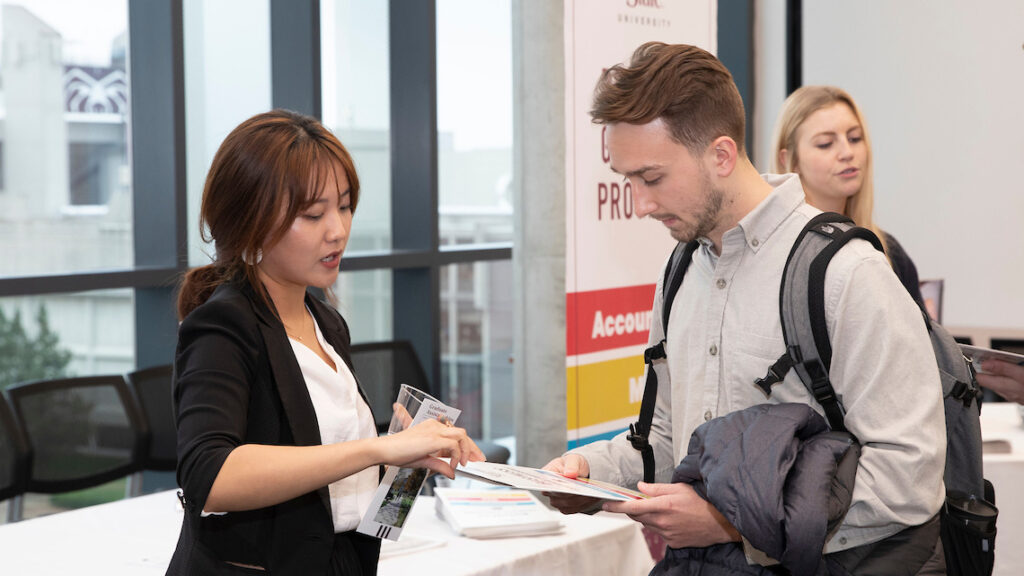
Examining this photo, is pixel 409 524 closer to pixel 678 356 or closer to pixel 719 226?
pixel 678 356

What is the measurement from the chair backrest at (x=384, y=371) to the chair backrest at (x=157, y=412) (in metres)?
0.78

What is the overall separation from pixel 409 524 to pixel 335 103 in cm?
344

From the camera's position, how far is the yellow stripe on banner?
315cm

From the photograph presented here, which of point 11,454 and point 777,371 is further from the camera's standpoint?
point 11,454

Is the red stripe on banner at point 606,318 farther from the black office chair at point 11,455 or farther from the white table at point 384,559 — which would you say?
the black office chair at point 11,455

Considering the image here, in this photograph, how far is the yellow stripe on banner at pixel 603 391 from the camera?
3148 millimetres

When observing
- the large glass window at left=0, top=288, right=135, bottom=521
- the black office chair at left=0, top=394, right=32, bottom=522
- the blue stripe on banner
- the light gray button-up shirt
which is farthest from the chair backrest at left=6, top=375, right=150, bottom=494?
the light gray button-up shirt

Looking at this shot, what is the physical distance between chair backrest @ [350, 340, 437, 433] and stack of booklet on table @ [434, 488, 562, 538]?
159 centimetres

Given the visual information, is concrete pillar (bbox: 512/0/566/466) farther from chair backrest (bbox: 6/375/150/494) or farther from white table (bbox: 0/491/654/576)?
chair backrest (bbox: 6/375/150/494)

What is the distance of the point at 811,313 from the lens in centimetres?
151

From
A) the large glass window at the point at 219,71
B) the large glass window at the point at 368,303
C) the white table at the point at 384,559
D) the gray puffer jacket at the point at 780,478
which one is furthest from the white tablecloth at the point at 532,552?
the large glass window at the point at 368,303

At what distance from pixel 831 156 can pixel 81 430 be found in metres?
2.80

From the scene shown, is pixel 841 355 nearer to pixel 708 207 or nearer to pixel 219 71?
pixel 708 207

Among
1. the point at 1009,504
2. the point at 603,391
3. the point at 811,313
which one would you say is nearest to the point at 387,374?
the point at 603,391
